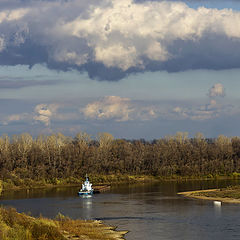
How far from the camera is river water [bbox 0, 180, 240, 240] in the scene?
53.5m

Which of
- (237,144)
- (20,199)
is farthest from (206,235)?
(237,144)

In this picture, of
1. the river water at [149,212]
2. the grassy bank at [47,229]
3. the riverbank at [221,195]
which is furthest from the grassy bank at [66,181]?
the grassy bank at [47,229]

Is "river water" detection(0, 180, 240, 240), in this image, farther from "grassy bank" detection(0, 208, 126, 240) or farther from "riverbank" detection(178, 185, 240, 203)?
"riverbank" detection(178, 185, 240, 203)

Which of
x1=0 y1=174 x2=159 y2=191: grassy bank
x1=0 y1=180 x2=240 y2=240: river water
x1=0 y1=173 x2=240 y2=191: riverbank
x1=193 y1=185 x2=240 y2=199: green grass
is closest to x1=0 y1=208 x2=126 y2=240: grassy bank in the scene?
x1=0 y1=180 x2=240 y2=240: river water

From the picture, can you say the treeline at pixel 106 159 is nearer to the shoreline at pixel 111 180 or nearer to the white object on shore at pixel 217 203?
the shoreline at pixel 111 180

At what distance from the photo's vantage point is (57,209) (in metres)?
77.6

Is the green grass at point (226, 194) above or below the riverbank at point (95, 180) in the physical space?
below

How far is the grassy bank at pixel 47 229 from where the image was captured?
39969 mm

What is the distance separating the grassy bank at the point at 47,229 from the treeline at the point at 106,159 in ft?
256

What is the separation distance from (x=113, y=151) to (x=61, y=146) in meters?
17.0

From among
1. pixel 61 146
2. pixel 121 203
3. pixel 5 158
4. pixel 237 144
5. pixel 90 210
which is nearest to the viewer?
pixel 90 210

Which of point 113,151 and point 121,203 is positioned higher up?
point 113,151

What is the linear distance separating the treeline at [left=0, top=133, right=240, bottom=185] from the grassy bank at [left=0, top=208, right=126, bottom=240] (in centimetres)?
7807

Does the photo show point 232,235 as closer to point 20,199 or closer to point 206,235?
point 206,235
